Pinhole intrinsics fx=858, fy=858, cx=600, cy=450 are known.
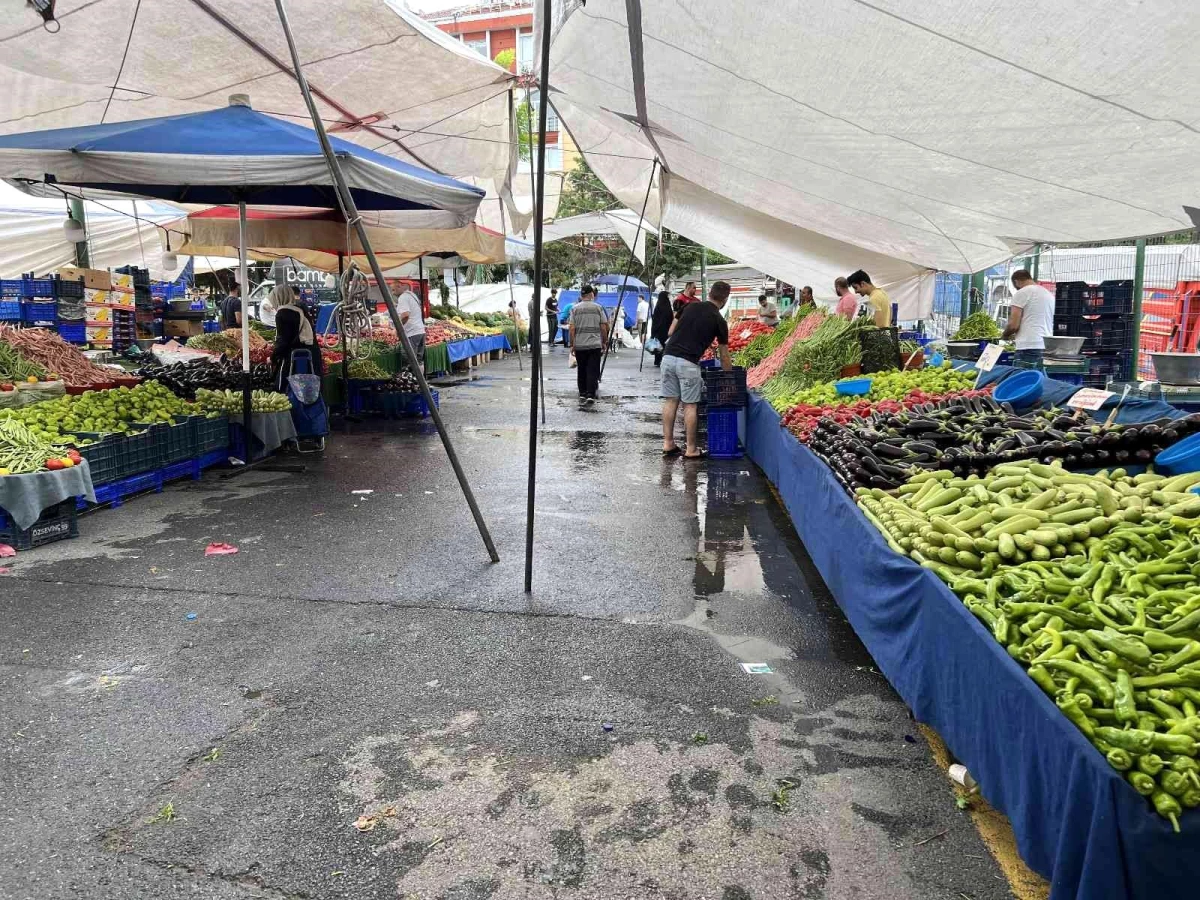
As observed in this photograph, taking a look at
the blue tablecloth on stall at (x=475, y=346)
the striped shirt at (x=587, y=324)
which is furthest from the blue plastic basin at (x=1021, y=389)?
the blue tablecloth on stall at (x=475, y=346)

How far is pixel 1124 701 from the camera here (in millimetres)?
2471

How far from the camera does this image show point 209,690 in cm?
442

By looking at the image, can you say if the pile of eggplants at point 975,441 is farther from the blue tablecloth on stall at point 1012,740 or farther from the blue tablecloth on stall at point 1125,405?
the blue tablecloth on stall at point 1012,740

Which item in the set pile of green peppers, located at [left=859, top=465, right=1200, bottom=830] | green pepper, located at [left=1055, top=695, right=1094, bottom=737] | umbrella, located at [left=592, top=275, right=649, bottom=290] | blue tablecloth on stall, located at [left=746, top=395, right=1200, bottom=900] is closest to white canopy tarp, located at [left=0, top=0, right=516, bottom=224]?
blue tablecloth on stall, located at [left=746, top=395, right=1200, bottom=900]

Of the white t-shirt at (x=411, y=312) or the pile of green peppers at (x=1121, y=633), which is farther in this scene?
the white t-shirt at (x=411, y=312)

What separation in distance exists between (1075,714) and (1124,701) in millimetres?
143

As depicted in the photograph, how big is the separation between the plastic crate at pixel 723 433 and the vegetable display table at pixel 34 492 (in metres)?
7.11

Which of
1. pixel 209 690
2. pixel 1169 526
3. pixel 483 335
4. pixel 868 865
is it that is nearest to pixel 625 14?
pixel 1169 526

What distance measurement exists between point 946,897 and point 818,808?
0.61 metres

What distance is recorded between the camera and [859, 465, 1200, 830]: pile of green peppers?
2.27m

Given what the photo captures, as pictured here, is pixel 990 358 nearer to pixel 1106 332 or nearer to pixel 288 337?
pixel 1106 332

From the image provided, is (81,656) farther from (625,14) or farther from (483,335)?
(483,335)

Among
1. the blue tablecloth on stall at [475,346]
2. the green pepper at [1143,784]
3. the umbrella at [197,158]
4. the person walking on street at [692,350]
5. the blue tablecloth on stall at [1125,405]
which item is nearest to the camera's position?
the green pepper at [1143,784]

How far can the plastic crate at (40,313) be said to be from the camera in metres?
13.5
